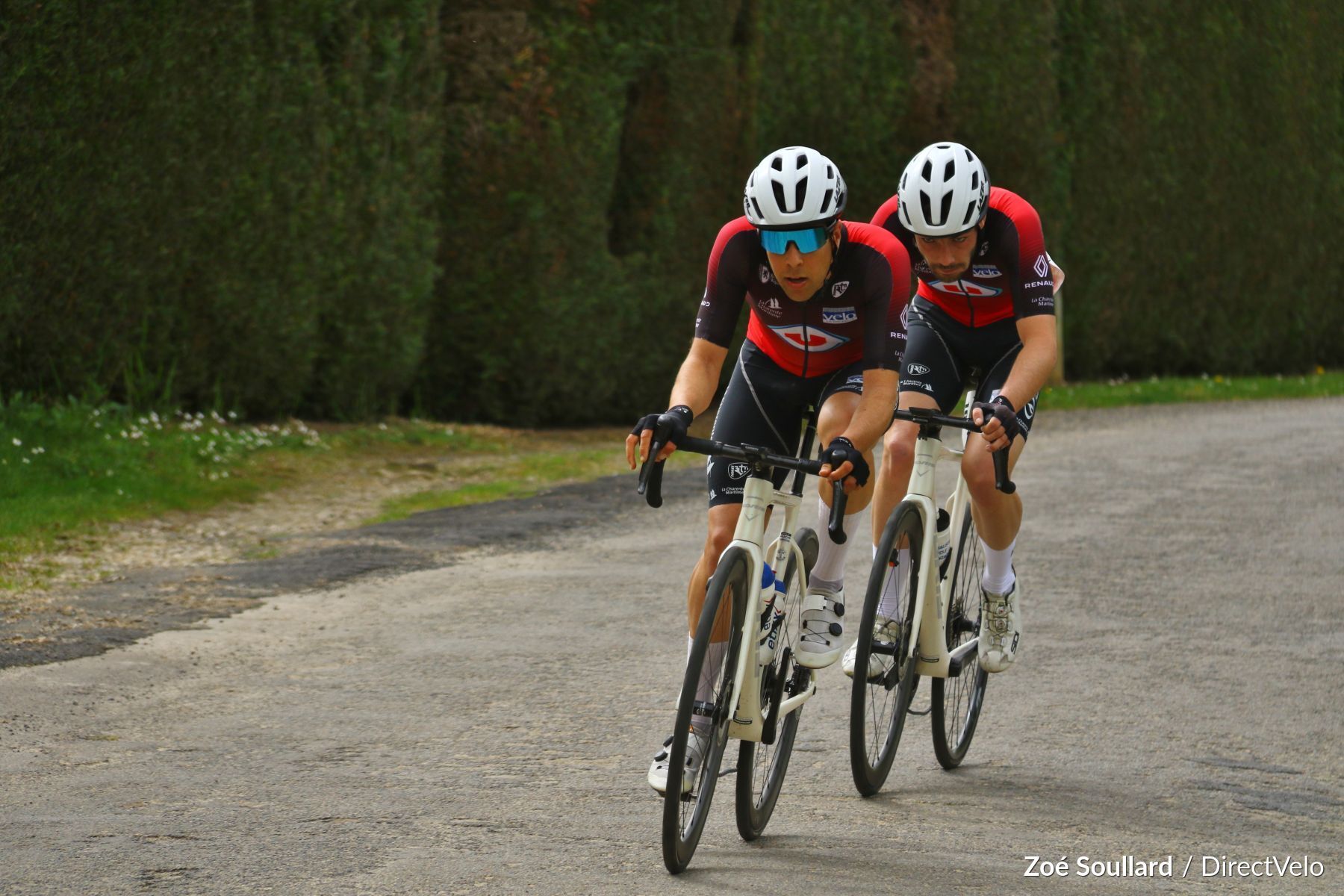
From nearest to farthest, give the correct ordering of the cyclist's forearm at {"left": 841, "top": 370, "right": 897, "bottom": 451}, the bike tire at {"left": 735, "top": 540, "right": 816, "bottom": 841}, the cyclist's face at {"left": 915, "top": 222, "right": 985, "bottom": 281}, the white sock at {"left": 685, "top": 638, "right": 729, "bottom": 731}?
1. the white sock at {"left": 685, "top": 638, "right": 729, "bottom": 731}
2. the bike tire at {"left": 735, "top": 540, "right": 816, "bottom": 841}
3. the cyclist's forearm at {"left": 841, "top": 370, "right": 897, "bottom": 451}
4. the cyclist's face at {"left": 915, "top": 222, "right": 985, "bottom": 281}

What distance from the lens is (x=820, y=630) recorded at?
5039 millimetres

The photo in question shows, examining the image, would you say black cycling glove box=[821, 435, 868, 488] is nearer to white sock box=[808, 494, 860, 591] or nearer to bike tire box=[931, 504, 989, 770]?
white sock box=[808, 494, 860, 591]

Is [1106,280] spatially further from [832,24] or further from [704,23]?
[704,23]

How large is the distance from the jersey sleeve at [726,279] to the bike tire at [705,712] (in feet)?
2.56

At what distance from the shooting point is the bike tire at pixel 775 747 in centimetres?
459

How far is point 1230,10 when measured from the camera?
20125 millimetres

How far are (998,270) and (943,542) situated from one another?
973mm

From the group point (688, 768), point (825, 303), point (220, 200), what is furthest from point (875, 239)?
point (220, 200)

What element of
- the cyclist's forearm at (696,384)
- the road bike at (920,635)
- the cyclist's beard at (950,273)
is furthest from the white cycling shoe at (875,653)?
the cyclist's beard at (950,273)

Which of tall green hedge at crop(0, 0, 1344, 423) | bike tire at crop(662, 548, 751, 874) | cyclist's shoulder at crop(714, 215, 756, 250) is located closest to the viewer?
bike tire at crop(662, 548, 751, 874)

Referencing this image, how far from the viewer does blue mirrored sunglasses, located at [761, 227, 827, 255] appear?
15.4 ft

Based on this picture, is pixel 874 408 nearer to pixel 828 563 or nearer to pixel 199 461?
pixel 828 563

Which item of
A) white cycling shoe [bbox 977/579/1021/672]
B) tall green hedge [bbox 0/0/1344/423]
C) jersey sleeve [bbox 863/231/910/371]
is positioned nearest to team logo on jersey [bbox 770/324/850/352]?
jersey sleeve [bbox 863/231/910/371]

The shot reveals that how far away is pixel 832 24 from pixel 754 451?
11816 mm
